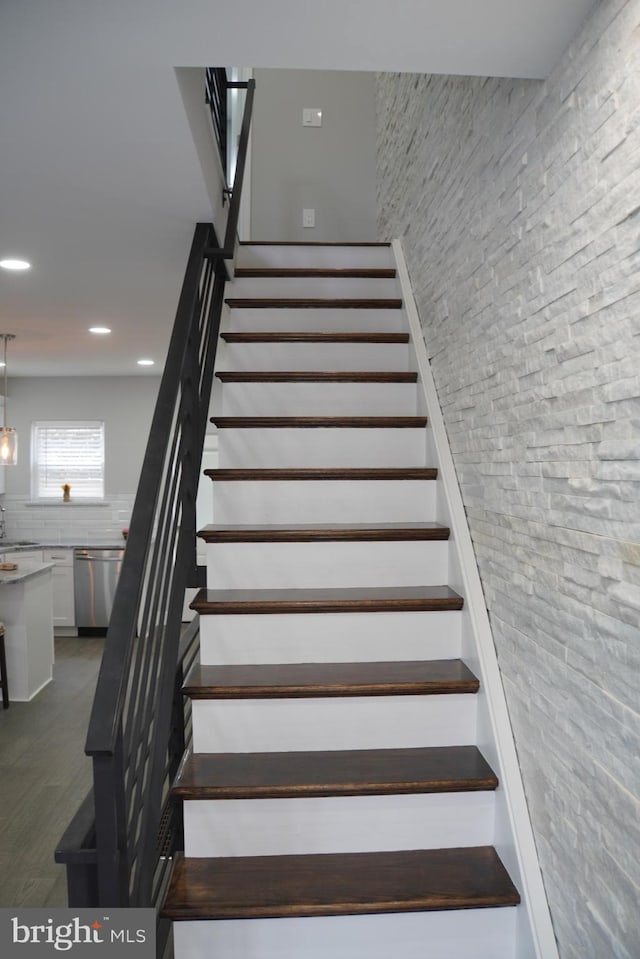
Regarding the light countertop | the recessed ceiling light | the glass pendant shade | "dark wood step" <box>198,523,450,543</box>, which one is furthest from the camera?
the glass pendant shade

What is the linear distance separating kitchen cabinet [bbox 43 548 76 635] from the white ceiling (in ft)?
14.1

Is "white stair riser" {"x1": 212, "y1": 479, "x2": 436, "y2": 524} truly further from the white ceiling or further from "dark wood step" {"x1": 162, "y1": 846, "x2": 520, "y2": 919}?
"dark wood step" {"x1": 162, "y1": 846, "x2": 520, "y2": 919}

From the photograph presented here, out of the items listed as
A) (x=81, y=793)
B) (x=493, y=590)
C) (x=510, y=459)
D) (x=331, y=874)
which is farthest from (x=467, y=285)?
(x=81, y=793)

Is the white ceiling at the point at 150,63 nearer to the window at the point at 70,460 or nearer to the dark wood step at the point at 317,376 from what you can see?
the dark wood step at the point at 317,376

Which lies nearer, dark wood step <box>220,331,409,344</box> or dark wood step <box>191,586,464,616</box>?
dark wood step <box>191,586,464,616</box>

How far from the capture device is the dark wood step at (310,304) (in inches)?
129

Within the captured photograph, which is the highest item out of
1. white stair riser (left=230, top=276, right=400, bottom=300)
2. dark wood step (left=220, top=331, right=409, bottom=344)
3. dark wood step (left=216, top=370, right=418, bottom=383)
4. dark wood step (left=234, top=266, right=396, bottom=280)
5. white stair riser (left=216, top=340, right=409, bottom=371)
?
dark wood step (left=234, top=266, right=396, bottom=280)

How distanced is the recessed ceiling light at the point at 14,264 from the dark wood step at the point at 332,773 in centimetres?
226

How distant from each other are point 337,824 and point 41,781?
2.33 meters

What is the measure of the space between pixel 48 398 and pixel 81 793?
15.2ft

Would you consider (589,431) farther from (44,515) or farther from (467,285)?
(44,515)

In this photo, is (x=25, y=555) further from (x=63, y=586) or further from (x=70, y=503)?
(x=70, y=503)

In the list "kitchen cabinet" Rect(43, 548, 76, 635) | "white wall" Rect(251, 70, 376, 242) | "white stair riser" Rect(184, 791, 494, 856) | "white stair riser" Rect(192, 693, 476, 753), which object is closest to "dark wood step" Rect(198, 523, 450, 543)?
"white stair riser" Rect(192, 693, 476, 753)

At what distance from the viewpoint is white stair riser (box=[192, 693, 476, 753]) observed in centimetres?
203
